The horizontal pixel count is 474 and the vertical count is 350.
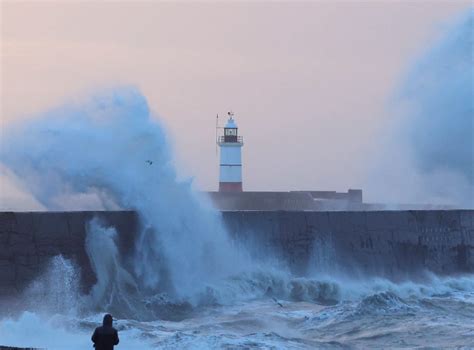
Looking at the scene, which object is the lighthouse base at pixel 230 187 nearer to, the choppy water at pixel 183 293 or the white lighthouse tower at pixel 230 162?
the white lighthouse tower at pixel 230 162

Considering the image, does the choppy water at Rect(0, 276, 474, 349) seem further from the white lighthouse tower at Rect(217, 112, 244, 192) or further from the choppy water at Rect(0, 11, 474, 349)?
the white lighthouse tower at Rect(217, 112, 244, 192)

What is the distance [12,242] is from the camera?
10.7m

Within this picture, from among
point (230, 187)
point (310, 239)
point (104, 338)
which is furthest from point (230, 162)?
point (104, 338)

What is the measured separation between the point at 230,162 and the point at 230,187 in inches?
24.7

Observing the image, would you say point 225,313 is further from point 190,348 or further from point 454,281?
point 454,281

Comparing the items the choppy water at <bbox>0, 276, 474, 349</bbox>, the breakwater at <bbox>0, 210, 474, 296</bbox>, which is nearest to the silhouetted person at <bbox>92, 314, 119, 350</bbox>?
the choppy water at <bbox>0, 276, 474, 349</bbox>

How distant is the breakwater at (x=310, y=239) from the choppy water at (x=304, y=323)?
0.43 m

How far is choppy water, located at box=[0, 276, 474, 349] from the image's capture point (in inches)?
377

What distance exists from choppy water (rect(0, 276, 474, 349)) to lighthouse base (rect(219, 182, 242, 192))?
33.6 ft

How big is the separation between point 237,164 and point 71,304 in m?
14.4

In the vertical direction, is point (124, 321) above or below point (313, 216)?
below

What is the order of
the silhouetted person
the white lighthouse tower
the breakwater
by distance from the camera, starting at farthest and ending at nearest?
the white lighthouse tower, the breakwater, the silhouetted person

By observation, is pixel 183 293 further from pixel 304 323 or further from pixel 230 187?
pixel 230 187

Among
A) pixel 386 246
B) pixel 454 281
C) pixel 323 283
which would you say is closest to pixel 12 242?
pixel 323 283
